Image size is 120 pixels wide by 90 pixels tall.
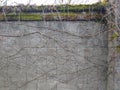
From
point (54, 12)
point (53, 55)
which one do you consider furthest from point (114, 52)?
point (54, 12)

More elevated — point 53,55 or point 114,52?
point 114,52

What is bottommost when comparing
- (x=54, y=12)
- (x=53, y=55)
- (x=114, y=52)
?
(x=53, y=55)

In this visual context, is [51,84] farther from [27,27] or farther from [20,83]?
[27,27]

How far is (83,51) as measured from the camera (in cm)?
564

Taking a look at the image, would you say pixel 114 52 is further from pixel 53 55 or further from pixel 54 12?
pixel 54 12

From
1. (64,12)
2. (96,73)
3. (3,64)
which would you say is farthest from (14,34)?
(96,73)

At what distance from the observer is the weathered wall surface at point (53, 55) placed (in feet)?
18.4

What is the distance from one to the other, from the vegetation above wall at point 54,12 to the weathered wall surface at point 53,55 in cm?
11

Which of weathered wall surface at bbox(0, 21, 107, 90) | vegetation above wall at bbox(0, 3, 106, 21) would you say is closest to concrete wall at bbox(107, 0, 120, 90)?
weathered wall surface at bbox(0, 21, 107, 90)

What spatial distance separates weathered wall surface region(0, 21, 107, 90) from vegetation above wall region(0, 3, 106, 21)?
11 cm

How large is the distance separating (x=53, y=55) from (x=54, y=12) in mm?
795

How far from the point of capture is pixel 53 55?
5.66 m

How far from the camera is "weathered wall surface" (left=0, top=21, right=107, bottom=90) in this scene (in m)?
5.62

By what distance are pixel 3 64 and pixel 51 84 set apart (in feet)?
3.18
